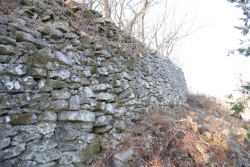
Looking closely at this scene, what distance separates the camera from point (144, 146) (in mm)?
3381

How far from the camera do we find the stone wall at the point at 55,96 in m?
2.28

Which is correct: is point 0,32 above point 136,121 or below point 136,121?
above

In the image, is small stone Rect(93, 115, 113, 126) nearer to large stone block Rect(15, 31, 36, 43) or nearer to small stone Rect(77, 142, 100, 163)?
small stone Rect(77, 142, 100, 163)

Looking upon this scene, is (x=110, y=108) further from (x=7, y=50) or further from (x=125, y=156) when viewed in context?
(x=7, y=50)

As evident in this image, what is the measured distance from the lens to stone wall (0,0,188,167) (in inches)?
89.9

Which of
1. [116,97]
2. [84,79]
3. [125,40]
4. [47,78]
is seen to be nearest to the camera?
[47,78]

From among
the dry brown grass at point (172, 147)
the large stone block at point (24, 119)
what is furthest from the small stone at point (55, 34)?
the dry brown grass at point (172, 147)

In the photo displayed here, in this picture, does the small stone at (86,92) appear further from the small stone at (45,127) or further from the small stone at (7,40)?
the small stone at (7,40)

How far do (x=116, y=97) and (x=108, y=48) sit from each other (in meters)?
1.45

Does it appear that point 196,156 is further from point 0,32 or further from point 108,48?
point 0,32

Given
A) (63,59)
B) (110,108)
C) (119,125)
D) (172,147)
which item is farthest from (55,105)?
(172,147)

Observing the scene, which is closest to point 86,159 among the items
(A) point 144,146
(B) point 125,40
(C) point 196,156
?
(A) point 144,146

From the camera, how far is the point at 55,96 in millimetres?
2779

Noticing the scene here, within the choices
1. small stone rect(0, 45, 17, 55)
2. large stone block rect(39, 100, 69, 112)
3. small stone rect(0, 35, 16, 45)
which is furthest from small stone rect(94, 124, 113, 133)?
small stone rect(0, 35, 16, 45)
